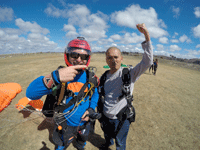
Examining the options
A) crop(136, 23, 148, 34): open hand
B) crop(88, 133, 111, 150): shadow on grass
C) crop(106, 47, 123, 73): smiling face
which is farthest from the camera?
crop(88, 133, 111, 150): shadow on grass

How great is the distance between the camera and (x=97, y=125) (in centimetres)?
378

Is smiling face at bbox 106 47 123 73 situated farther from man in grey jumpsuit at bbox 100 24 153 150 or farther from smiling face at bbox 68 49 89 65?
smiling face at bbox 68 49 89 65

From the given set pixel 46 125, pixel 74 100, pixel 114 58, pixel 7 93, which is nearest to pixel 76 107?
pixel 74 100

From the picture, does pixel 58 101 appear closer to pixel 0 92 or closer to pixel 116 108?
pixel 116 108

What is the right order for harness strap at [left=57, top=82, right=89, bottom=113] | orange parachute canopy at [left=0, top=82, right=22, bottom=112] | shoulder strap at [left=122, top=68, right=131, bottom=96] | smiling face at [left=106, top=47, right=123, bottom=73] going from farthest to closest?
orange parachute canopy at [left=0, top=82, right=22, bottom=112], smiling face at [left=106, top=47, right=123, bottom=73], shoulder strap at [left=122, top=68, right=131, bottom=96], harness strap at [left=57, top=82, right=89, bottom=113]

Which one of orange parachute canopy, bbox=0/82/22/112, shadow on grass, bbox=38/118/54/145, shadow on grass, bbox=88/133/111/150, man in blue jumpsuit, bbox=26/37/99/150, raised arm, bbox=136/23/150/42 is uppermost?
raised arm, bbox=136/23/150/42

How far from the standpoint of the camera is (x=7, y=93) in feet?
15.2

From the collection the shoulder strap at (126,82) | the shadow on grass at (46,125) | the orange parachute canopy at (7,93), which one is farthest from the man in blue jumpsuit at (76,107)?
the orange parachute canopy at (7,93)

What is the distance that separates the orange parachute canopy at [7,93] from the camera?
414 cm

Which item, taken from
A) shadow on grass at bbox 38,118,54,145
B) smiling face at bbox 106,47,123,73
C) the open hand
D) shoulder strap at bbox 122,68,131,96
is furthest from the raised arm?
shadow on grass at bbox 38,118,54,145

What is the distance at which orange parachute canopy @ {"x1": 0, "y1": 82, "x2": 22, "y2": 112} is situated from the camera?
13.6ft

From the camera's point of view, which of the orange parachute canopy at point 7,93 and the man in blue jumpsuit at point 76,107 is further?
the orange parachute canopy at point 7,93

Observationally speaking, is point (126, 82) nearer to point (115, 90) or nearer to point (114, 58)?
point (115, 90)

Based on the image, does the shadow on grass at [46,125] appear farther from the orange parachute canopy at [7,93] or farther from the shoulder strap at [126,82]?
the shoulder strap at [126,82]
